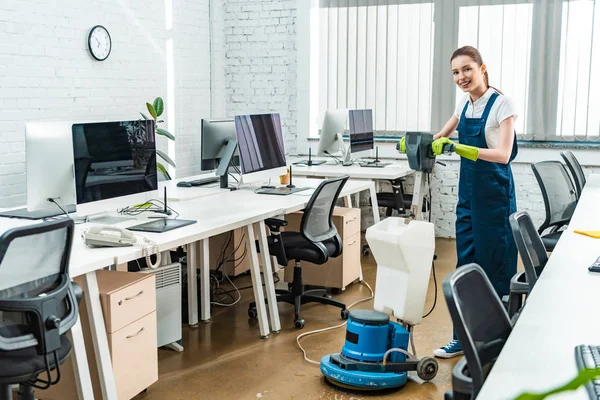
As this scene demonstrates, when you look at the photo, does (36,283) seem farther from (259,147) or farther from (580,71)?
(580,71)

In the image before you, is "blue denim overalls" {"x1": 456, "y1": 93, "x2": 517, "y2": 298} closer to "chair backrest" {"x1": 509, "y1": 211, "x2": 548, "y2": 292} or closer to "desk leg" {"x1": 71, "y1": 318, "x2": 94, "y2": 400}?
"chair backrest" {"x1": 509, "y1": 211, "x2": 548, "y2": 292}

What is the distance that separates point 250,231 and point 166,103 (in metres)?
3.19

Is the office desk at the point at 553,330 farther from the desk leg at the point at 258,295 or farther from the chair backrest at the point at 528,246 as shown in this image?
the desk leg at the point at 258,295

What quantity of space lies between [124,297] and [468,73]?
6.34 feet

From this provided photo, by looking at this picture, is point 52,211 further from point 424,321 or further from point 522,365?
point 522,365

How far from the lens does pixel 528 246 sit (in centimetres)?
274

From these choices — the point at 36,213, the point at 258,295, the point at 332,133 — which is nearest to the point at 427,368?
the point at 258,295

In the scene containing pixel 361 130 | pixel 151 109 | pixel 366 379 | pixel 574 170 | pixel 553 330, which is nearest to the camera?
pixel 553 330

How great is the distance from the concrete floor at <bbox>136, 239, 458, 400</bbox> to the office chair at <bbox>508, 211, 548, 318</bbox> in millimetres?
682

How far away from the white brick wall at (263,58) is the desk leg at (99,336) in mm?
4896

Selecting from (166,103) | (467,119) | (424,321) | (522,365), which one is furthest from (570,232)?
(166,103)

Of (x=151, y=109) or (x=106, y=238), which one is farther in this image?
(x=151, y=109)

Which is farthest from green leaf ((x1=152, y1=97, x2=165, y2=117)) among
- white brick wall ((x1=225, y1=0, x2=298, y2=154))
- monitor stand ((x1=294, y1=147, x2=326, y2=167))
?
white brick wall ((x1=225, y1=0, x2=298, y2=154))

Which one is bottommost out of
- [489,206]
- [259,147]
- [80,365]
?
[80,365]
